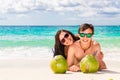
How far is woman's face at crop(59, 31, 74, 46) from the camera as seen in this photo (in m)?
7.30

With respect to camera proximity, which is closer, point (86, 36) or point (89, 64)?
point (89, 64)

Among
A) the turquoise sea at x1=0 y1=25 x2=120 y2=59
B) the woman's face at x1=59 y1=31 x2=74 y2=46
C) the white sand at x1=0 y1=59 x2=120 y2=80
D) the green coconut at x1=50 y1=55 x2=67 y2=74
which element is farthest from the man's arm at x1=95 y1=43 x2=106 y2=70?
the turquoise sea at x1=0 y1=25 x2=120 y2=59

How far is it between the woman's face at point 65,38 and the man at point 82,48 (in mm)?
92

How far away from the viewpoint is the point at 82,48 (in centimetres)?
733

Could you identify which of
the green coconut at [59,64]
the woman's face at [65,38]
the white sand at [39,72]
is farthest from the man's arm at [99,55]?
the green coconut at [59,64]

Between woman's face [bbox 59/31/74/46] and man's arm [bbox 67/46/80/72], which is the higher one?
woman's face [bbox 59/31/74/46]

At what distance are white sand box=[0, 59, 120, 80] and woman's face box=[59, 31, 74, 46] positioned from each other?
524mm

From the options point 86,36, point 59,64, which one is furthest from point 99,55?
point 59,64

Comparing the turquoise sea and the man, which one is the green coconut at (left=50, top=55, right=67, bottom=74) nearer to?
the man

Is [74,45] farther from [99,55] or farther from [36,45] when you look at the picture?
[36,45]

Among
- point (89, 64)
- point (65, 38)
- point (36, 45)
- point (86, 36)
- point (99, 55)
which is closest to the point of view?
point (89, 64)

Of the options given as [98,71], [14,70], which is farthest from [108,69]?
[14,70]

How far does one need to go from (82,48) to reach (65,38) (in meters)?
0.35

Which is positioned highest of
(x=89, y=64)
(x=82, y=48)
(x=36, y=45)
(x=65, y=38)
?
(x=65, y=38)
